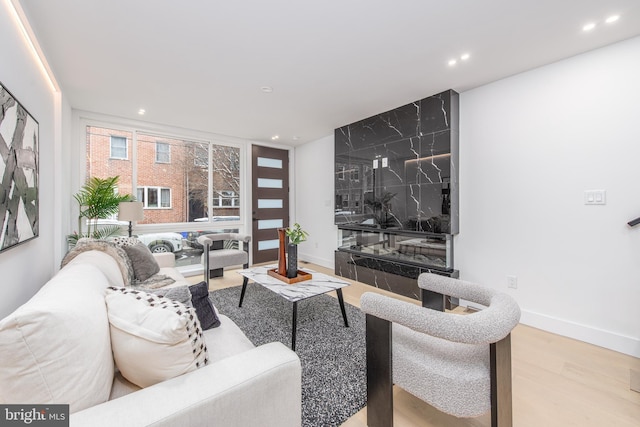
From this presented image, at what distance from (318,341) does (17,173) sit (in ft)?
7.14

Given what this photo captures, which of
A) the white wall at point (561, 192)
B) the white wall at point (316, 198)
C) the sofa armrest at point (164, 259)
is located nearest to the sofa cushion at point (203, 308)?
the sofa armrest at point (164, 259)

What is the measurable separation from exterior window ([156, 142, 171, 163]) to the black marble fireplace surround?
2.62 m

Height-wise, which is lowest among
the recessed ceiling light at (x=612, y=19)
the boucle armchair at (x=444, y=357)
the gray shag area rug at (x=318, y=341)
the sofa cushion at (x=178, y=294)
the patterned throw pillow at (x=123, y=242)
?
the gray shag area rug at (x=318, y=341)

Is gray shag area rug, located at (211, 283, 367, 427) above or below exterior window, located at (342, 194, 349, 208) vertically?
below

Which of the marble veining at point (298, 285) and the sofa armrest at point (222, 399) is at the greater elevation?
the sofa armrest at point (222, 399)

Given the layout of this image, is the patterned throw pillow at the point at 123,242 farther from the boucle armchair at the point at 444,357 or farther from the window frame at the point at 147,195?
the boucle armchair at the point at 444,357

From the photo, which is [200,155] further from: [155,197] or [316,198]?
[316,198]

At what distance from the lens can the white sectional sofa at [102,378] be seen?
71 cm

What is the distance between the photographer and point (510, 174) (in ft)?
8.66

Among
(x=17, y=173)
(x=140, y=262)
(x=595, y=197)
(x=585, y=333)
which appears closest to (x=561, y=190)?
(x=595, y=197)

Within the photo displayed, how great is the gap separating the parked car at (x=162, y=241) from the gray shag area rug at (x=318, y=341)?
1369 millimetres

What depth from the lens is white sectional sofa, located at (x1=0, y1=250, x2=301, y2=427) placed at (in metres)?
0.71

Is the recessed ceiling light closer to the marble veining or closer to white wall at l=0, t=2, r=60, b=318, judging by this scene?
the marble veining

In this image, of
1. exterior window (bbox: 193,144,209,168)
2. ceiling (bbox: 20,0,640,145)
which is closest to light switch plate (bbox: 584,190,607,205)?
ceiling (bbox: 20,0,640,145)
